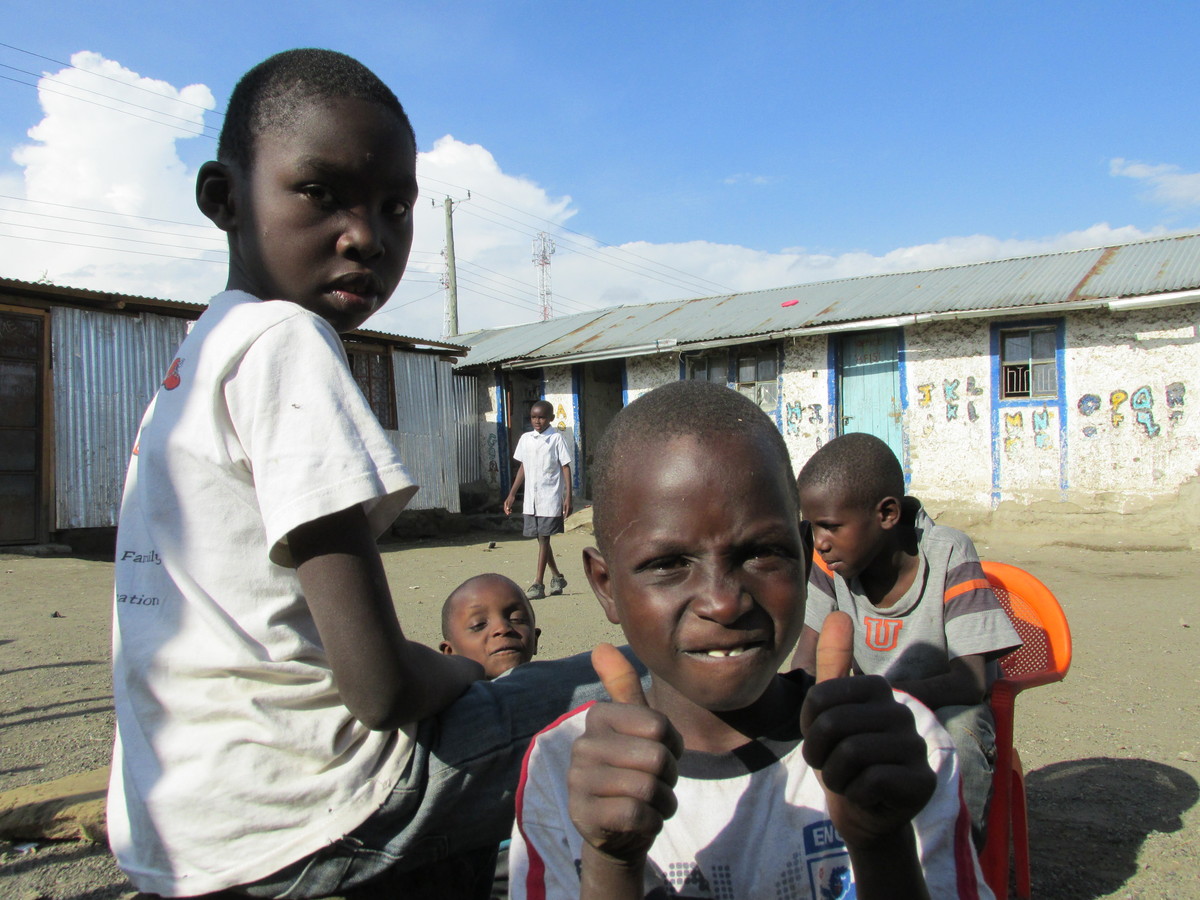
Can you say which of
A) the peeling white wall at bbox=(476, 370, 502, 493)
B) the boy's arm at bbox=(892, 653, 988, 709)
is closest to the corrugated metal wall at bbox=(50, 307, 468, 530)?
the peeling white wall at bbox=(476, 370, 502, 493)

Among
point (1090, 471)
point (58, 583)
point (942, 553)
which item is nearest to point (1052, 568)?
point (1090, 471)

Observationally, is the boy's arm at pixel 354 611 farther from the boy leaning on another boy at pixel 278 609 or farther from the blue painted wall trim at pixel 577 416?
the blue painted wall trim at pixel 577 416

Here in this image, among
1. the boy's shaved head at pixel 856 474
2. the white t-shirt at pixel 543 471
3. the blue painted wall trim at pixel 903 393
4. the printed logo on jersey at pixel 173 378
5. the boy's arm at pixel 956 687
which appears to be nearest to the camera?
the printed logo on jersey at pixel 173 378

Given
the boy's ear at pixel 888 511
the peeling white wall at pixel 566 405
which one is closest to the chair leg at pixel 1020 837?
the boy's ear at pixel 888 511

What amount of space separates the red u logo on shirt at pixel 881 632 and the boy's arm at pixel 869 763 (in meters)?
1.44

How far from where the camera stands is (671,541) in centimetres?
112

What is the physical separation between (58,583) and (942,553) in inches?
328

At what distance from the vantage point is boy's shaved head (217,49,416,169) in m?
1.33

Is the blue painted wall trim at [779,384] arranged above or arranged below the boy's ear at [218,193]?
above

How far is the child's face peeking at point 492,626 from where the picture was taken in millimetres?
2857

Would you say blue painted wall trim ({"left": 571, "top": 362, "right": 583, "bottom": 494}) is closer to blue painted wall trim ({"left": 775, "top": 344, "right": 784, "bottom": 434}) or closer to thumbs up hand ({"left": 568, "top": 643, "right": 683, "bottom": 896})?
blue painted wall trim ({"left": 775, "top": 344, "right": 784, "bottom": 434})

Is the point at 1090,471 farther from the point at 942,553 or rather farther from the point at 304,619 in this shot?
the point at 304,619

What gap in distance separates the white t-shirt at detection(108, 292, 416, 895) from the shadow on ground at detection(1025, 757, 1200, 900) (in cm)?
220

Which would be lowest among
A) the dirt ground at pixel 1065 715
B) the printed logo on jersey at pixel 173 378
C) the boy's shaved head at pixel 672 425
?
the dirt ground at pixel 1065 715
